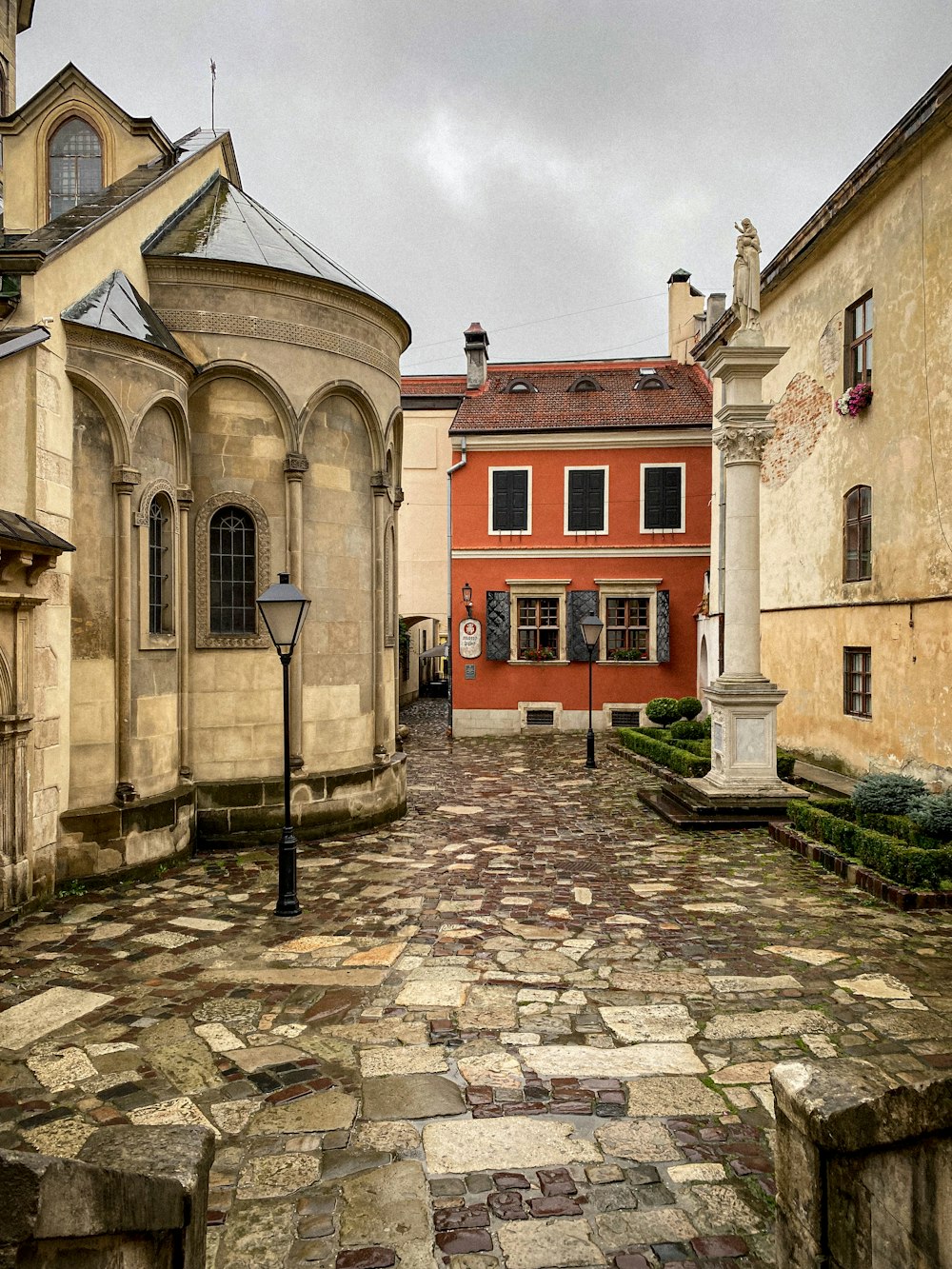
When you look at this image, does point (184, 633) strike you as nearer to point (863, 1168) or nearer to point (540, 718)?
point (863, 1168)

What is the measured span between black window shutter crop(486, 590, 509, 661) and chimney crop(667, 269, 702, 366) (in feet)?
35.7

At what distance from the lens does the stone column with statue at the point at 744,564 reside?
13867 millimetres

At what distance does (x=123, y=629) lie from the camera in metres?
10.5

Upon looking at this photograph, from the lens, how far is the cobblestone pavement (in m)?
4.27

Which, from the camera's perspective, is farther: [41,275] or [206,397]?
[206,397]

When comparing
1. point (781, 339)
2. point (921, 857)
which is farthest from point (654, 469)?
point (921, 857)

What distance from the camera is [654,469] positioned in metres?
26.2

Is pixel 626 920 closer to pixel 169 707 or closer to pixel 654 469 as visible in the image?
pixel 169 707

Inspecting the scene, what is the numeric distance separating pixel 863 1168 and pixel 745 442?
41.0 ft

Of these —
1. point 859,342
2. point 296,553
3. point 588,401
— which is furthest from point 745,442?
point 588,401

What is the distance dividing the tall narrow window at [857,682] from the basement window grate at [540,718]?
11.0 m

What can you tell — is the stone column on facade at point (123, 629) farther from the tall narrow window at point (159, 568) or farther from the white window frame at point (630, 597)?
the white window frame at point (630, 597)

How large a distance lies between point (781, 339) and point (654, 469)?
6866 millimetres

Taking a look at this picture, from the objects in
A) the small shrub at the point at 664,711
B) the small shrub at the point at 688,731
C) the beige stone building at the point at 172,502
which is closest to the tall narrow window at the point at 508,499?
the small shrub at the point at 664,711
